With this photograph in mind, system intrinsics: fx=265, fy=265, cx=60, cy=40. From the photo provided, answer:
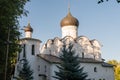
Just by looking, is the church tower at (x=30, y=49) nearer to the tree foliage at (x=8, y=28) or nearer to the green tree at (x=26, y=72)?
the green tree at (x=26, y=72)

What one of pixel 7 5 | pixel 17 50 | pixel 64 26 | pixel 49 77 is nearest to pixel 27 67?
pixel 49 77

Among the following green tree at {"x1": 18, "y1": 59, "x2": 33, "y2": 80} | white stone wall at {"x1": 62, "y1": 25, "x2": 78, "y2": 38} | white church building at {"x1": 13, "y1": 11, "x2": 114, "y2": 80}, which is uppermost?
white stone wall at {"x1": 62, "y1": 25, "x2": 78, "y2": 38}

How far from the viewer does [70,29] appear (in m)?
38.8

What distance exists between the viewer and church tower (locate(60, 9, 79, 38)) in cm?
3850

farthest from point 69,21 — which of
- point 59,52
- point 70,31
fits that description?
point 59,52

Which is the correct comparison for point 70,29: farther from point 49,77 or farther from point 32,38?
point 49,77

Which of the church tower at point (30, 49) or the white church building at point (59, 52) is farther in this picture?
the church tower at point (30, 49)

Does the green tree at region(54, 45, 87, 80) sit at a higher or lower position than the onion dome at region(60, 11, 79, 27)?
lower

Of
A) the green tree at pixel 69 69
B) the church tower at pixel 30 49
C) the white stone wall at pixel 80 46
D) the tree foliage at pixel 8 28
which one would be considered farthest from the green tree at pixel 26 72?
the tree foliage at pixel 8 28

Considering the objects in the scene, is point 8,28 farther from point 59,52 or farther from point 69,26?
point 69,26

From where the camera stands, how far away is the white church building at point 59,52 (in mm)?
35344

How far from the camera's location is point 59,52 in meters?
37.2

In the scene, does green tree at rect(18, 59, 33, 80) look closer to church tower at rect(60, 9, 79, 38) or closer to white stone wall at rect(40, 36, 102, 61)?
white stone wall at rect(40, 36, 102, 61)

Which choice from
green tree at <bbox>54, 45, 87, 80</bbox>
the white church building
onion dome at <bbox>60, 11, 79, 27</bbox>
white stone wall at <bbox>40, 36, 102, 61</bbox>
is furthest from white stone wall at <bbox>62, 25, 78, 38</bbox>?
green tree at <bbox>54, 45, 87, 80</bbox>
